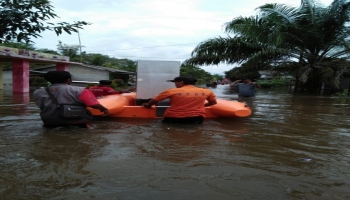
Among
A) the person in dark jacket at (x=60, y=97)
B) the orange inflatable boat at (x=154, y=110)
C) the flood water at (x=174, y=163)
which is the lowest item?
the flood water at (x=174, y=163)

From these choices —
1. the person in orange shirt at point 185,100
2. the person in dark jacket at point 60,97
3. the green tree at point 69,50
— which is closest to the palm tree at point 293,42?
the person in orange shirt at point 185,100

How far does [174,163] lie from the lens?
3.24 meters

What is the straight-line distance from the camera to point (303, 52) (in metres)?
15.1

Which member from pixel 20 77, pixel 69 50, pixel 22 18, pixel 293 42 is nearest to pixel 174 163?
pixel 22 18

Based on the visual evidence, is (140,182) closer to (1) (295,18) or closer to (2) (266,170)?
(2) (266,170)

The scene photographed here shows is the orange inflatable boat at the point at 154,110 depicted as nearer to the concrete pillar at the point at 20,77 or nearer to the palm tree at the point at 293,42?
the palm tree at the point at 293,42

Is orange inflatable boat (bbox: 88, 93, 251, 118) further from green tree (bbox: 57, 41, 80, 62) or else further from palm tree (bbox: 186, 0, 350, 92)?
green tree (bbox: 57, 41, 80, 62)

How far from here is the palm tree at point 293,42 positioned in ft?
46.3

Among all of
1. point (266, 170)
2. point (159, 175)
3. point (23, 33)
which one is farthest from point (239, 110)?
point (23, 33)

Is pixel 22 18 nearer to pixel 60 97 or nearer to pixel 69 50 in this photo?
pixel 60 97

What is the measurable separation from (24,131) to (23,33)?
236 cm

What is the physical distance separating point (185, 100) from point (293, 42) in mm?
11281

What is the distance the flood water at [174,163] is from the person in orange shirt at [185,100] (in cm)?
24

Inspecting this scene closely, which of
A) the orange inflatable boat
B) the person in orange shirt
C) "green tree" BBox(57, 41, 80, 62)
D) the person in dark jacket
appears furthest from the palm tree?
"green tree" BBox(57, 41, 80, 62)
